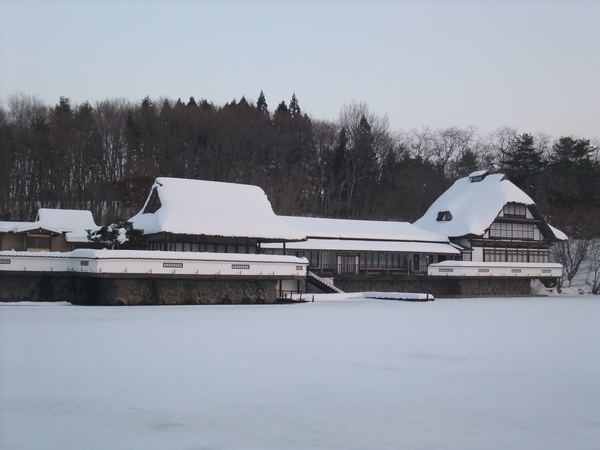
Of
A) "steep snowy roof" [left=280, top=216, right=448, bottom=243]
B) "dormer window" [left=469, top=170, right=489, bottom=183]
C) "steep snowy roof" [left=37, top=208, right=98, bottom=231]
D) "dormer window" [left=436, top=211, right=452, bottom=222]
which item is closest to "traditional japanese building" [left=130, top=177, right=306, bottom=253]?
"steep snowy roof" [left=37, top=208, right=98, bottom=231]

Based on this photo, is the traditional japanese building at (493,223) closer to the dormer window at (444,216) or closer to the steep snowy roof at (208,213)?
the dormer window at (444,216)

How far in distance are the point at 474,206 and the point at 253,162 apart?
20.3m

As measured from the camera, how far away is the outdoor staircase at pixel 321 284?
4000 cm

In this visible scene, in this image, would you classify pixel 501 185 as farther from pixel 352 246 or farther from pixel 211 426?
pixel 211 426

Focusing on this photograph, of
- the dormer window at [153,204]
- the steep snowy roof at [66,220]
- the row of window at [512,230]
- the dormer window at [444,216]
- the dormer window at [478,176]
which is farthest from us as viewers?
the dormer window at [478,176]

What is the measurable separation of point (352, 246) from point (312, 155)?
945 inches

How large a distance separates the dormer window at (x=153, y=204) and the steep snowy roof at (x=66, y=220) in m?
6.23

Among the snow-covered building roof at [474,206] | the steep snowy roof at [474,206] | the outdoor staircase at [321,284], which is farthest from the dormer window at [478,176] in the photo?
the outdoor staircase at [321,284]

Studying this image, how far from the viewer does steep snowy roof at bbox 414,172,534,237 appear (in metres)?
50.4

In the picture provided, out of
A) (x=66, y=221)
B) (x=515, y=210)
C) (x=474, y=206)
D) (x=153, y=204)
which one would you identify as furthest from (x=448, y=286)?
(x=66, y=221)

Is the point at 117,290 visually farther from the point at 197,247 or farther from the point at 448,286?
the point at 448,286

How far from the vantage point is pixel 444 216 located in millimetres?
53250

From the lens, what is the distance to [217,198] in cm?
3859

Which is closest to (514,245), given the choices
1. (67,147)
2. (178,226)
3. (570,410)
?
(178,226)
